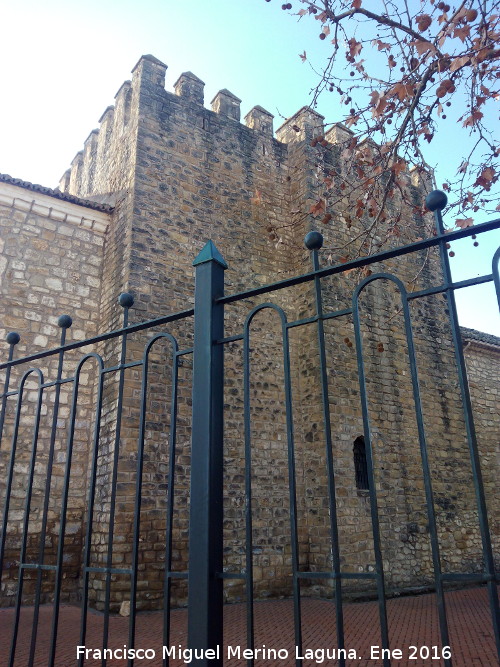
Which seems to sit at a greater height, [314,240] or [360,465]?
[314,240]

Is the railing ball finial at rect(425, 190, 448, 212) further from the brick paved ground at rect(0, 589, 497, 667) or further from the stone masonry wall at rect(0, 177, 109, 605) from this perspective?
the stone masonry wall at rect(0, 177, 109, 605)

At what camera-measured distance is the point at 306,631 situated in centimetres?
540

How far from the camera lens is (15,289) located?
316 inches

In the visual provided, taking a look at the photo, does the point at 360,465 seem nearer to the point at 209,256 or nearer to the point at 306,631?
the point at 306,631

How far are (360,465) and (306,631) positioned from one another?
3897 millimetres

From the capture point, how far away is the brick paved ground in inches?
178

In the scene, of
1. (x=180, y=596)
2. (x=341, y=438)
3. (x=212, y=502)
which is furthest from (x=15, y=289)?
(x=212, y=502)

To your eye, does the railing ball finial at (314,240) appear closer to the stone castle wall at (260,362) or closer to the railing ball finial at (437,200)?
the railing ball finial at (437,200)

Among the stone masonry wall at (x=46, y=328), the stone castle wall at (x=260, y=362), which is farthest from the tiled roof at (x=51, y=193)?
the stone castle wall at (x=260, y=362)

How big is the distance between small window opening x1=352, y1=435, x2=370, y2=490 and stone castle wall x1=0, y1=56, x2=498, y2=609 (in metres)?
0.22

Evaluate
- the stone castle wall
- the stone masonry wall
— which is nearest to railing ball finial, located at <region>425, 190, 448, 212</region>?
the stone castle wall

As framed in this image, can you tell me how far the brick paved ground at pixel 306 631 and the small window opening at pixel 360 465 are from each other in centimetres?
188

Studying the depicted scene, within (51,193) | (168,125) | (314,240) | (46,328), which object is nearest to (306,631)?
(314,240)

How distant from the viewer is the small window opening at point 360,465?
8.80 meters
